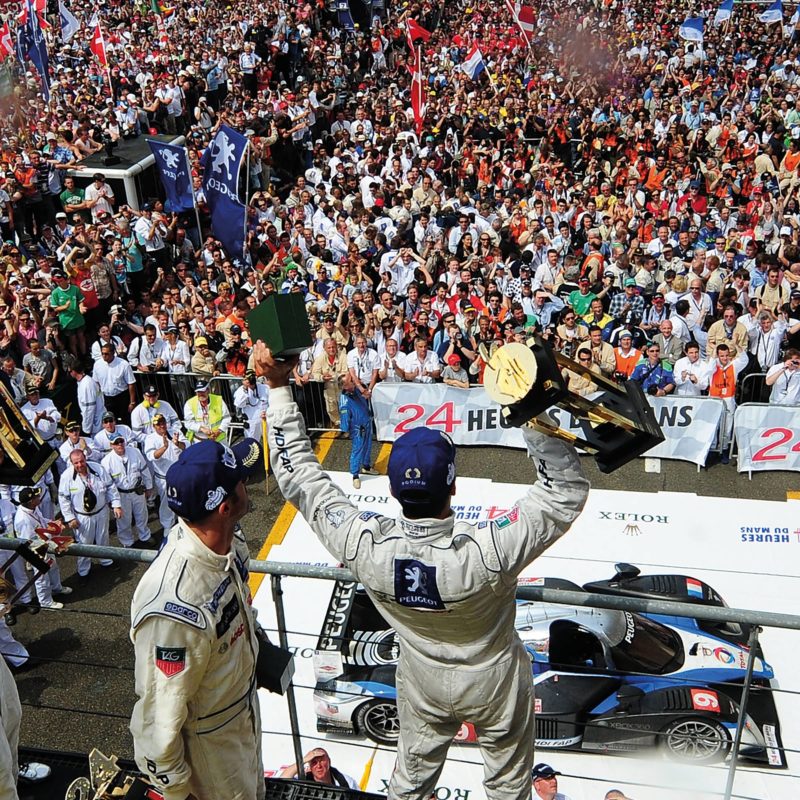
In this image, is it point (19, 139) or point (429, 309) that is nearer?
point (429, 309)

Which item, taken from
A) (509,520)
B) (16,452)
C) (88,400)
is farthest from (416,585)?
(88,400)

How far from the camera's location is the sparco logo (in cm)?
366


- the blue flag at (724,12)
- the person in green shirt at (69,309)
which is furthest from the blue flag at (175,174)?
the blue flag at (724,12)

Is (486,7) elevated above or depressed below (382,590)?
above

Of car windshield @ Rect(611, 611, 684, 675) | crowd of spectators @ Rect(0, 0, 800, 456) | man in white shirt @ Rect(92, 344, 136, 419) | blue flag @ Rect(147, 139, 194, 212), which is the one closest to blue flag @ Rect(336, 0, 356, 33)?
crowd of spectators @ Rect(0, 0, 800, 456)

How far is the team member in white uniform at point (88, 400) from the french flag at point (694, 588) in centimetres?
796

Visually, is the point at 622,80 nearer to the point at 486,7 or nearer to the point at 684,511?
the point at 486,7

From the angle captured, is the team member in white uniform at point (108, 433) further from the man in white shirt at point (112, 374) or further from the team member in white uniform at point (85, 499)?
the man in white shirt at point (112, 374)

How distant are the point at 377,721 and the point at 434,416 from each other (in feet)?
18.0

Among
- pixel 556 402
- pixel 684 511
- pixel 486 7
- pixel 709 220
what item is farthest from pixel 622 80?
pixel 556 402

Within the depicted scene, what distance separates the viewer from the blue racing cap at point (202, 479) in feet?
10.9

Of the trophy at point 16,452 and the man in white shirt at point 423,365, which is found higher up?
the trophy at point 16,452

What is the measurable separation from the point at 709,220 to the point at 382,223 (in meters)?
5.76

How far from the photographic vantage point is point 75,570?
34.9 feet
